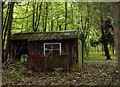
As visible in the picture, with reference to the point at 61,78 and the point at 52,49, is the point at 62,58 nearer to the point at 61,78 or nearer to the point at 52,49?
the point at 52,49

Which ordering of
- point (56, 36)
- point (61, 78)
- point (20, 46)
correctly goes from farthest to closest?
point (20, 46) → point (56, 36) → point (61, 78)

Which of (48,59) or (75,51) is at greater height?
(75,51)

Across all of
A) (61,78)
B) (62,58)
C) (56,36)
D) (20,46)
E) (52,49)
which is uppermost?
(56,36)

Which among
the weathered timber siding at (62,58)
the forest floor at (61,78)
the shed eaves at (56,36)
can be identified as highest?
the shed eaves at (56,36)

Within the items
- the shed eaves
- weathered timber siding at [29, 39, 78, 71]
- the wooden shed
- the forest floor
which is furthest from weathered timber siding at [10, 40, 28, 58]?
the forest floor

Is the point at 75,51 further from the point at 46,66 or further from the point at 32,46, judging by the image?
the point at 32,46

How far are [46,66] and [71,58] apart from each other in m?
2.25

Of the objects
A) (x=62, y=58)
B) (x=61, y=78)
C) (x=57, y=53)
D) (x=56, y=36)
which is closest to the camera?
(x=61, y=78)

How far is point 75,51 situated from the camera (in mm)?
11242

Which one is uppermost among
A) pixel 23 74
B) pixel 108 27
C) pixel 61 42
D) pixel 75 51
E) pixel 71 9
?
pixel 71 9

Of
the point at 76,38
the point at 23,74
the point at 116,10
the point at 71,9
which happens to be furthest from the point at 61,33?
the point at 71,9

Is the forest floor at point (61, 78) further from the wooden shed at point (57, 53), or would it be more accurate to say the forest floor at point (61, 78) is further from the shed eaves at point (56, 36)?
the shed eaves at point (56, 36)

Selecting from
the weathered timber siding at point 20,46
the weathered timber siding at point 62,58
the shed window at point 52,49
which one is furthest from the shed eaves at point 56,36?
the weathered timber siding at point 20,46

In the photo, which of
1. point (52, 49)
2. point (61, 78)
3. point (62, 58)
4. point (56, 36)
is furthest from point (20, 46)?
point (61, 78)
